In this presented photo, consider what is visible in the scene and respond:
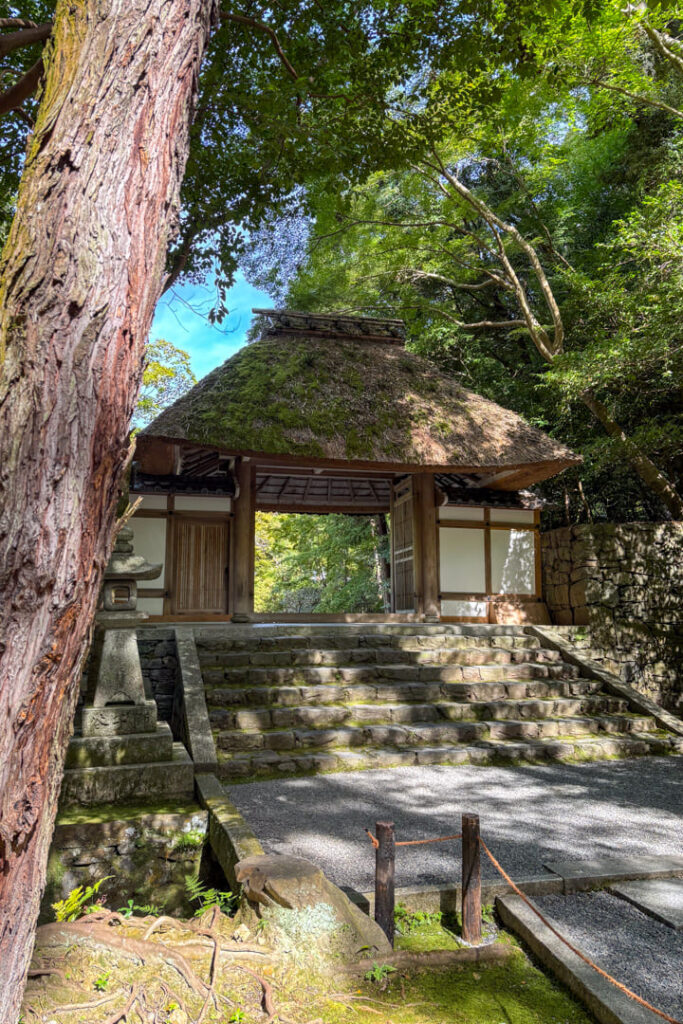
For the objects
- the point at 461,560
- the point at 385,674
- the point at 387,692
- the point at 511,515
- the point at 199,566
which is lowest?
the point at 387,692

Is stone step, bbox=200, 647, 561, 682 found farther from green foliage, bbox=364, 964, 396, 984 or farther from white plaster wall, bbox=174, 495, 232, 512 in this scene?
green foliage, bbox=364, 964, 396, 984

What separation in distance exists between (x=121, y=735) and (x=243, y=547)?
5.06 m

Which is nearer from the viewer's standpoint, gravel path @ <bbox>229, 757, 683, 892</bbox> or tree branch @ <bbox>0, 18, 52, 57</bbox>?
tree branch @ <bbox>0, 18, 52, 57</bbox>

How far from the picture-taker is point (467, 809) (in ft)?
16.0

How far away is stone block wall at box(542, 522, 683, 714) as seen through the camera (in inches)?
382

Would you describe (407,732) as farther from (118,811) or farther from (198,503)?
(198,503)

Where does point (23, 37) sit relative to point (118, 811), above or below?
above

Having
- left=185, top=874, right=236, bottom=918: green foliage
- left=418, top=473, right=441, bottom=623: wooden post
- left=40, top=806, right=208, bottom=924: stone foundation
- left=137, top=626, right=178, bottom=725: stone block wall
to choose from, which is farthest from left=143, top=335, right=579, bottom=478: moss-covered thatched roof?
left=185, top=874, right=236, bottom=918: green foliage

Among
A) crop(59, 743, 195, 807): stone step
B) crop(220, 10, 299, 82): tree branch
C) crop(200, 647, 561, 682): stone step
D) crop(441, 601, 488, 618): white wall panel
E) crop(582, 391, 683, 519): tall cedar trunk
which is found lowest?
crop(59, 743, 195, 807): stone step

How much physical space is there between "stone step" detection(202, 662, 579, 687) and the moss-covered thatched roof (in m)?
2.90

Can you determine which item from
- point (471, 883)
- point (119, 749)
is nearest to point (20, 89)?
point (119, 749)

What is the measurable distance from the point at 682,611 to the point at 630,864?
280 inches

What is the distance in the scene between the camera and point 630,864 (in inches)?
155

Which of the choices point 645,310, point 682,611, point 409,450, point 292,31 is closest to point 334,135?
point 292,31
